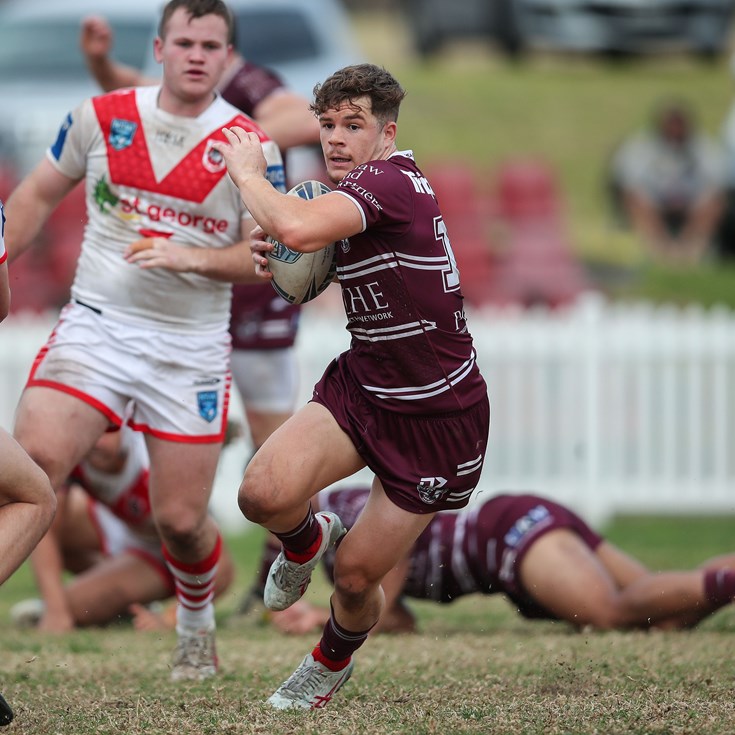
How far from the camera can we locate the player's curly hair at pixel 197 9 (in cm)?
582

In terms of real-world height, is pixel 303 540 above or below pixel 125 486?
above

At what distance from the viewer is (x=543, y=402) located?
429 inches

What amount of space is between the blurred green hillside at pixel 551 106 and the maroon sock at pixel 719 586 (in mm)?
11299

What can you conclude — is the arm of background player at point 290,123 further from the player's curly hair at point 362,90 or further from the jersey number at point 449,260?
the jersey number at point 449,260

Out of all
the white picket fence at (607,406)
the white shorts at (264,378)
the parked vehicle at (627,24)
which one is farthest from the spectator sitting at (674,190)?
the white shorts at (264,378)

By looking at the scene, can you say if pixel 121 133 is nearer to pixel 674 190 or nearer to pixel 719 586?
pixel 719 586

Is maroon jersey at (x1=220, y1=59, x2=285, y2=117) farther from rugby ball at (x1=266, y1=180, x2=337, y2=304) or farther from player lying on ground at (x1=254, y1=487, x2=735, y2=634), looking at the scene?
rugby ball at (x1=266, y1=180, x2=337, y2=304)

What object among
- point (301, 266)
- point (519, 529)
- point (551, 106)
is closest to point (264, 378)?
point (519, 529)

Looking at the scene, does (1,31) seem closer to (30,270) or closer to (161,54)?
(30,270)

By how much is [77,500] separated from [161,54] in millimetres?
2921

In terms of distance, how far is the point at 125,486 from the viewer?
7188mm

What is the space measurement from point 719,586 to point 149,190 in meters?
3.03

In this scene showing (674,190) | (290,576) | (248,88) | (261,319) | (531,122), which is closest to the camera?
(290,576)

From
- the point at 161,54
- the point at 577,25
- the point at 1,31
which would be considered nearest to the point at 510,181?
the point at 1,31
